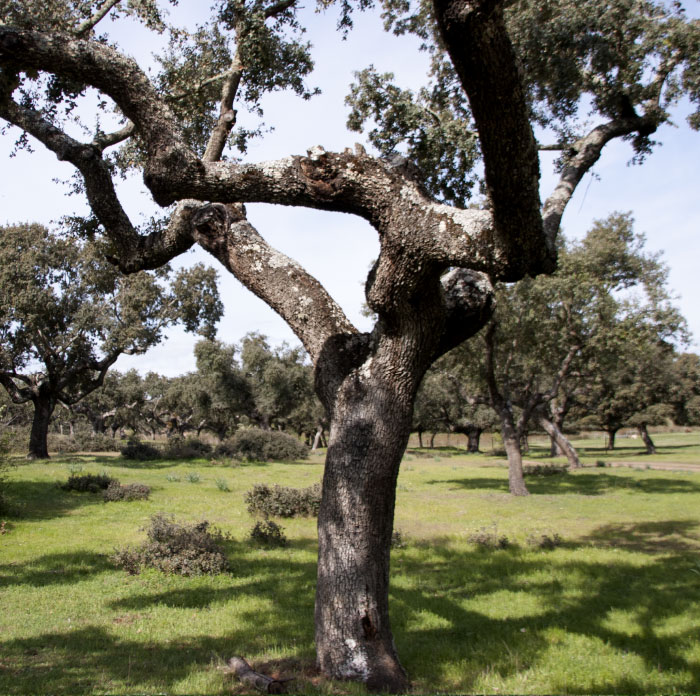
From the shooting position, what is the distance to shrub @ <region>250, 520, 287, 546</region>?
11381 mm

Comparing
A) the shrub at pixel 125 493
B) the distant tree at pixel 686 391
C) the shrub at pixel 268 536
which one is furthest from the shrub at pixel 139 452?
the distant tree at pixel 686 391

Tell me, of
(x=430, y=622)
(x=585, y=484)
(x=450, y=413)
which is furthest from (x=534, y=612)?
(x=450, y=413)

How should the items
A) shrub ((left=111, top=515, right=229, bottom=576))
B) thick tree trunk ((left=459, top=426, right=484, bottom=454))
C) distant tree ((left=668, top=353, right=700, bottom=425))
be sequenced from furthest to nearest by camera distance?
thick tree trunk ((left=459, top=426, right=484, bottom=454)) < distant tree ((left=668, top=353, right=700, bottom=425)) < shrub ((left=111, top=515, right=229, bottom=576))

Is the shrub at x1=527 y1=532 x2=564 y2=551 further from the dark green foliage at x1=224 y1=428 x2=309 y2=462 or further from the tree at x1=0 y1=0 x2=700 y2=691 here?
the dark green foliage at x1=224 y1=428 x2=309 y2=462

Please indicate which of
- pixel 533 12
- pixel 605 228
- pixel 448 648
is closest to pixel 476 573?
pixel 448 648

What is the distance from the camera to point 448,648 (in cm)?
591

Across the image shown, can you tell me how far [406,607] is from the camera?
24.6 feet

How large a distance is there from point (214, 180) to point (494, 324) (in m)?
16.5

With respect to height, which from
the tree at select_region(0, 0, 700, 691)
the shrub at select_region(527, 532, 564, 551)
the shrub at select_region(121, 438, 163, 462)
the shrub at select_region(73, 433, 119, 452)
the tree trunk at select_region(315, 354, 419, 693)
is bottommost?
the shrub at select_region(73, 433, 119, 452)

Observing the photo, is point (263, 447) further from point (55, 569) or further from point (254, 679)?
point (254, 679)

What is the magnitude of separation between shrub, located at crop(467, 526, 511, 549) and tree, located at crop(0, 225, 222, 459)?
69.7 feet

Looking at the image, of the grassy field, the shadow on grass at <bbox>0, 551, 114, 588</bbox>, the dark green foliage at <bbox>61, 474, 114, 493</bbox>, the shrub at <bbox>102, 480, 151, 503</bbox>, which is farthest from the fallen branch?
the dark green foliage at <bbox>61, 474, 114, 493</bbox>

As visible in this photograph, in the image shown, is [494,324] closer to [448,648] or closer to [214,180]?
[448,648]

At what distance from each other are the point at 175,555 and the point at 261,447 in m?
29.8
